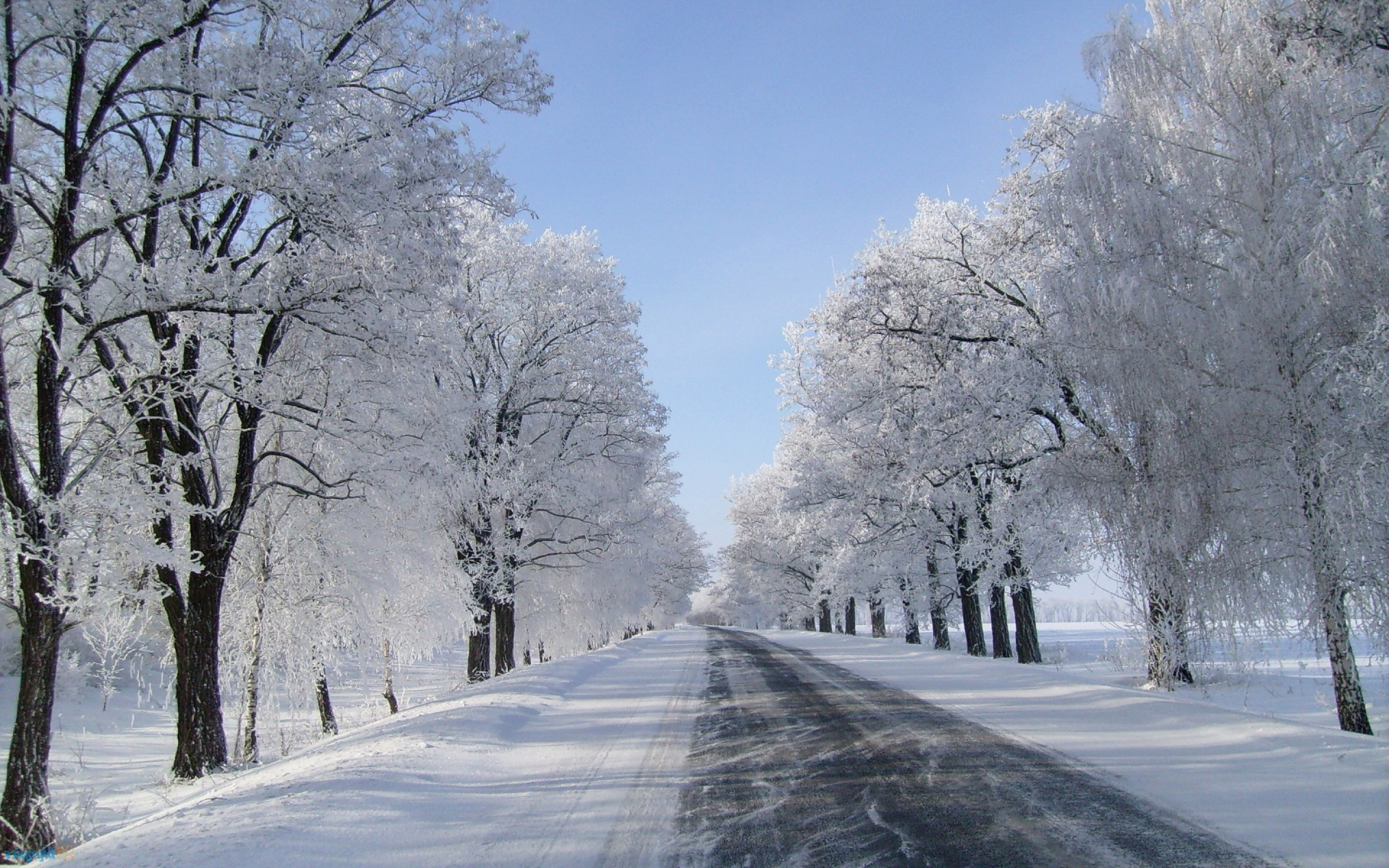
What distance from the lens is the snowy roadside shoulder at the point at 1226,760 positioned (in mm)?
4695

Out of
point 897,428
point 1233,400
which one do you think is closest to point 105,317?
point 1233,400

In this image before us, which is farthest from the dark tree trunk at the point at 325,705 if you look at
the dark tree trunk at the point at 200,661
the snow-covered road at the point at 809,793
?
the snow-covered road at the point at 809,793

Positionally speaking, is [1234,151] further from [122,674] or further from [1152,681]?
[122,674]

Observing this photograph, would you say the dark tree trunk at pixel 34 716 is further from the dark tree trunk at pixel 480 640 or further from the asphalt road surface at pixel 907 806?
the dark tree trunk at pixel 480 640

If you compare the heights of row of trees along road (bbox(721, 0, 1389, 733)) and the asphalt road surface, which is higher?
row of trees along road (bbox(721, 0, 1389, 733))

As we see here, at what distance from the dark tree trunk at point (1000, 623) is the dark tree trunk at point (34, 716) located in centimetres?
1919

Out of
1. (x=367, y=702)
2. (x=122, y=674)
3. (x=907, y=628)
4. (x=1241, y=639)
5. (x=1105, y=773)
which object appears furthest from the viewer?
(x=907, y=628)

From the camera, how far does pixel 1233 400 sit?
7871 mm

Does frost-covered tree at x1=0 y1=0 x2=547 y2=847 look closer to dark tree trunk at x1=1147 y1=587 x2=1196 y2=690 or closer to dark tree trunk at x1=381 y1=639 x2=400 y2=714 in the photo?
dark tree trunk at x1=381 y1=639 x2=400 y2=714

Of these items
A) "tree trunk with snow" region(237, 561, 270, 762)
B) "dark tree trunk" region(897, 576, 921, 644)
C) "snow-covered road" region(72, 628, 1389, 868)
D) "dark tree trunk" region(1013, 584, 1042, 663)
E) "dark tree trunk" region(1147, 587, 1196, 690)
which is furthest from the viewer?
"dark tree trunk" region(897, 576, 921, 644)

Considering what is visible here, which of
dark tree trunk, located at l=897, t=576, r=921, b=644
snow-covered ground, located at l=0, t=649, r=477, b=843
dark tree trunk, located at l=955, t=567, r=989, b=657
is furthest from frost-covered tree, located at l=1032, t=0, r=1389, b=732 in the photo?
dark tree trunk, located at l=897, t=576, r=921, b=644

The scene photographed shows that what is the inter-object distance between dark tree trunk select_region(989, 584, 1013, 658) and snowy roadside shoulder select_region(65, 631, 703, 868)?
1304cm

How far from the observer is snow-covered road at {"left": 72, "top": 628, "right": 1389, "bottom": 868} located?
4734 millimetres

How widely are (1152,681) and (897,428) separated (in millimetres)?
7557
